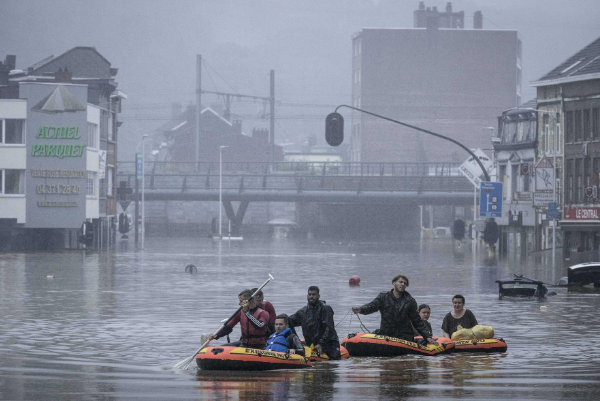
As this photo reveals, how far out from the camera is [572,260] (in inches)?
2290

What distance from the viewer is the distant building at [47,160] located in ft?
251

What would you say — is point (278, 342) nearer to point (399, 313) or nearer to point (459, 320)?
point (399, 313)

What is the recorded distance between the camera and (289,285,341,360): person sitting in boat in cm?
1888

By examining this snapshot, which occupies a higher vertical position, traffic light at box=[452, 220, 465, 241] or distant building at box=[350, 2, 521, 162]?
distant building at box=[350, 2, 521, 162]

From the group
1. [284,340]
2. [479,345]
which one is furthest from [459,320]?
[284,340]

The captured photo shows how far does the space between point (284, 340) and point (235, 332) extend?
20.4 ft

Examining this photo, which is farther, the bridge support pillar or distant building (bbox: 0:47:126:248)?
the bridge support pillar

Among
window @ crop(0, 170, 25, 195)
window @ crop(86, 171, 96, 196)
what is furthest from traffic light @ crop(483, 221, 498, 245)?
window @ crop(0, 170, 25, 195)

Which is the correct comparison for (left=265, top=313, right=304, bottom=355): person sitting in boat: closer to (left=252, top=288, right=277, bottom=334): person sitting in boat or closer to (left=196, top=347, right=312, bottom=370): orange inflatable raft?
(left=196, top=347, right=312, bottom=370): orange inflatable raft

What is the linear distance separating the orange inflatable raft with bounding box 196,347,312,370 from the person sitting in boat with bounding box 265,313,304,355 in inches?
9.8

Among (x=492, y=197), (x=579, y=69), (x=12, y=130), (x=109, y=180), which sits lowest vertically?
(x=492, y=197)

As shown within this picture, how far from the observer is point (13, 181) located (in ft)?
252

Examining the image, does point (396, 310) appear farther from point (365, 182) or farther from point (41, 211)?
point (365, 182)

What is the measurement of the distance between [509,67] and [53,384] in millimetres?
137045
